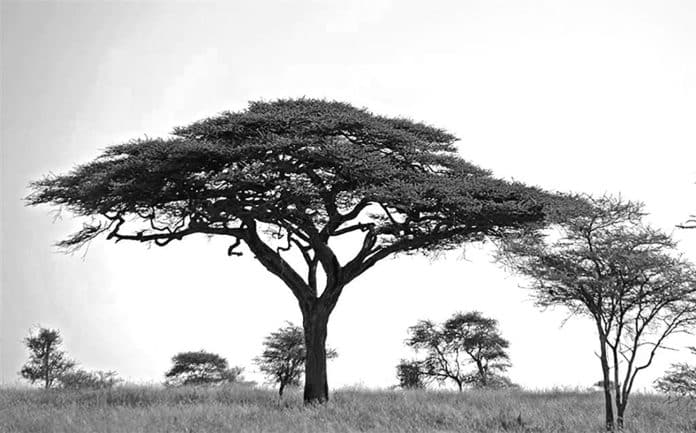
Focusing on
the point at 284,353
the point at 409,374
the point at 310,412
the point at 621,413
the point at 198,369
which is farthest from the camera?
the point at 198,369

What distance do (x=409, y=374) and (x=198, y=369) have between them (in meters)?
10.8

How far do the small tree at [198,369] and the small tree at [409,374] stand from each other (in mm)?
8464

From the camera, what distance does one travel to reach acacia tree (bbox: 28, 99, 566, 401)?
18.5 metres

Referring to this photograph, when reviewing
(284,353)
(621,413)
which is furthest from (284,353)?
(621,413)

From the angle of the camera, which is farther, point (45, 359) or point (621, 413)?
point (45, 359)

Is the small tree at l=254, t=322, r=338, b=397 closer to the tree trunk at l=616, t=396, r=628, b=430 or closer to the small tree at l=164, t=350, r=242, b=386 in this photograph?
the small tree at l=164, t=350, r=242, b=386

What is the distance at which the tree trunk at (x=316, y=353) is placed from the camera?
20.1m

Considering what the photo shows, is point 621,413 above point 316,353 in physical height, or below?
below

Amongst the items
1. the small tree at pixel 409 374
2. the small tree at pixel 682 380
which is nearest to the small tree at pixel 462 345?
the small tree at pixel 409 374

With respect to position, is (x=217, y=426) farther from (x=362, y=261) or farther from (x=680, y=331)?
(x=680, y=331)

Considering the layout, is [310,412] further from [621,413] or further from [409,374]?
[409,374]

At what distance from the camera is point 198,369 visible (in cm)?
3766

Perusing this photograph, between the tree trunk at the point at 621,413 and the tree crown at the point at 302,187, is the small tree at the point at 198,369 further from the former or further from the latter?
the tree trunk at the point at 621,413

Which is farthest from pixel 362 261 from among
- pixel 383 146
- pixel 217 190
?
pixel 217 190
